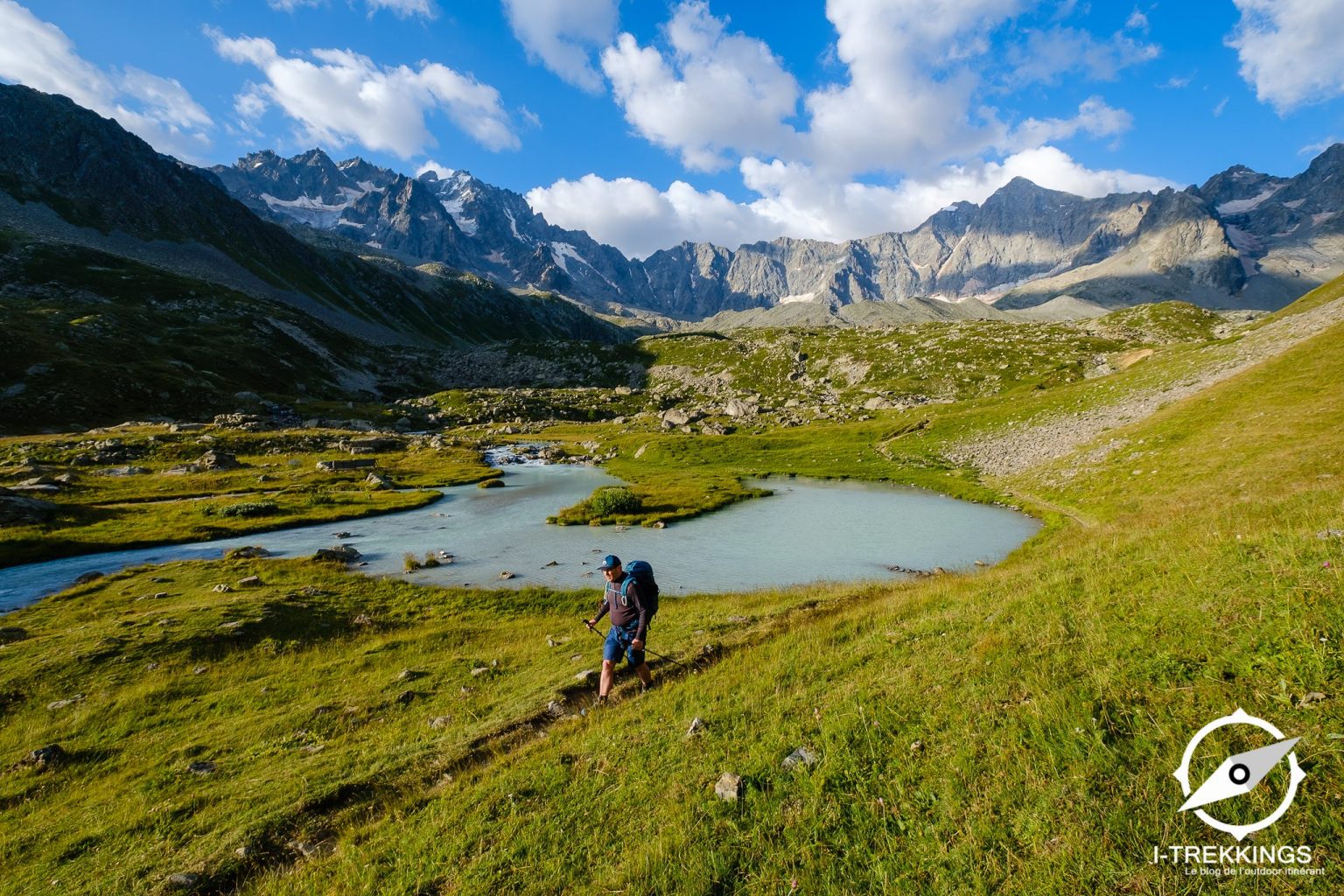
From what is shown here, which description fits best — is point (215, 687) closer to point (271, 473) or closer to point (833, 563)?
point (833, 563)

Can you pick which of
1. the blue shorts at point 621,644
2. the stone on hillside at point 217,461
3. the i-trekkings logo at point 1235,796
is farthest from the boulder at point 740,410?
the i-trekkings logo at point 1235,796

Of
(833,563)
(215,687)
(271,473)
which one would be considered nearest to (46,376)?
(271,473)

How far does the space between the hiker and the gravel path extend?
54.8 metres

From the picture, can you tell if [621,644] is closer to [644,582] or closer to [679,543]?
[644,582]

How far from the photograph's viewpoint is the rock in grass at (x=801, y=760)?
8852mm

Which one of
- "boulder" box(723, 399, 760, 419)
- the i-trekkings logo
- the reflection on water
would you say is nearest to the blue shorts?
the i-trekkings logo

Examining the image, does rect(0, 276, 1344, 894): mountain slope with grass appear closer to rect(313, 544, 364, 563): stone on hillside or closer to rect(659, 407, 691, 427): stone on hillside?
rect(313, 544, 364, 563): stone on hillside

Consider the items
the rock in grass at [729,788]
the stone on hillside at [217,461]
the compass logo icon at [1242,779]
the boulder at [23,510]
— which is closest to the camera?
the compass logo icon at [1242,779]

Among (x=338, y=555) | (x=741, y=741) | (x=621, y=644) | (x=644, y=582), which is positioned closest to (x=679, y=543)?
(x=338, y=555)

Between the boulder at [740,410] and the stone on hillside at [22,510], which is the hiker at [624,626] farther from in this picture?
the boulder at [740,410]

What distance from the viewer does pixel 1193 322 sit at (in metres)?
180

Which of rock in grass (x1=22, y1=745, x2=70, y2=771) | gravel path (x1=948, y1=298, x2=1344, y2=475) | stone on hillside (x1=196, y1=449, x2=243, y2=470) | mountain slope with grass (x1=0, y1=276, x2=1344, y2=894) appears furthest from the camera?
stone on hillside (x1=196, y1=449, x2=243, y2=470)

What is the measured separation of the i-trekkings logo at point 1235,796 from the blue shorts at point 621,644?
10924 mm

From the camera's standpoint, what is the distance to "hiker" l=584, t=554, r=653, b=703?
14.5 meters
